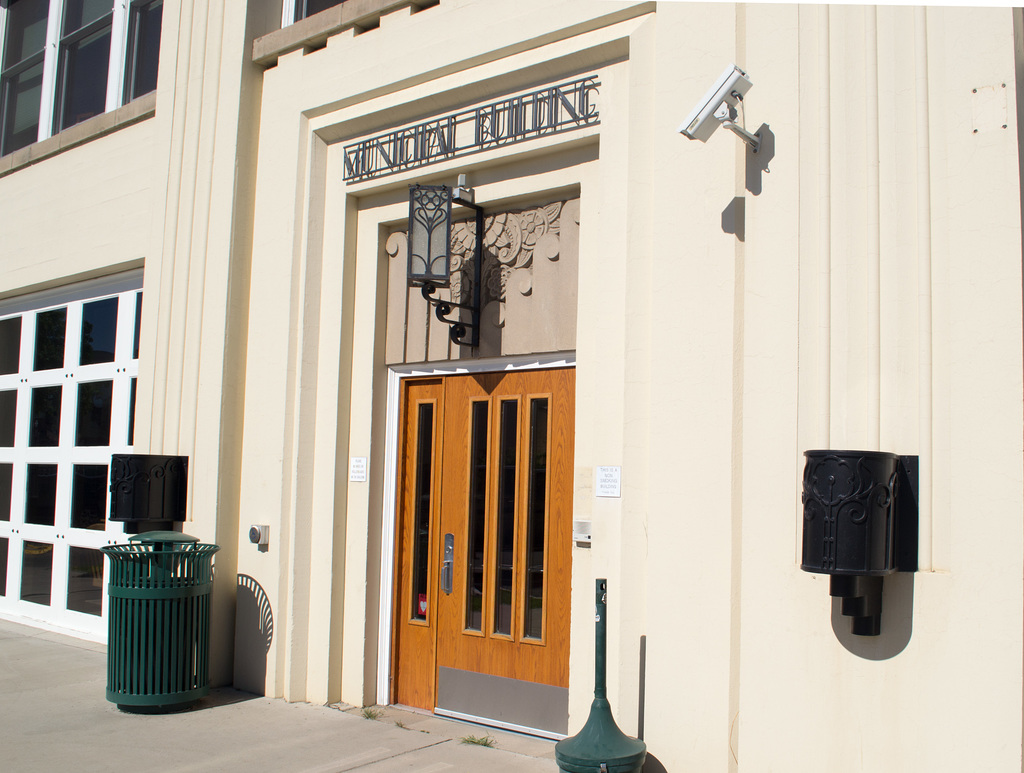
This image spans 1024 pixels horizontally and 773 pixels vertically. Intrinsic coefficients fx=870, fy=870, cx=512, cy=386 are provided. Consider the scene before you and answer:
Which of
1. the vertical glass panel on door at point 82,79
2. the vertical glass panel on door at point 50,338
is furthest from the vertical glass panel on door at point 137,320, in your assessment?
the vertical glass panel on door at point 82,79

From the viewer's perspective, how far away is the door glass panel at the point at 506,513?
5793 mm

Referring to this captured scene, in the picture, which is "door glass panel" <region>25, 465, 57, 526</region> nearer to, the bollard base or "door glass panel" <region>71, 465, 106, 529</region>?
"door glass panel" <region>71, 465, 106, 529</region>

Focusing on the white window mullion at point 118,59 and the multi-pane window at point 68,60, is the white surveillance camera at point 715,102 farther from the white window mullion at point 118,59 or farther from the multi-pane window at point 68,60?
the white window mullion at point 118,59

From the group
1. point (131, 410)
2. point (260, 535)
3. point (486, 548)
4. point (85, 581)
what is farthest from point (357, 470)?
point (85, 581)

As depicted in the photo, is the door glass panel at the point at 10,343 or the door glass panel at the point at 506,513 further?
the door glass panel at the point at 10,343

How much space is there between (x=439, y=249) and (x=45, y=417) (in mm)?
5990

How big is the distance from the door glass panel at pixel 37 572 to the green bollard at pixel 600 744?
23.3 feet

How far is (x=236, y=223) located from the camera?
23.4ft

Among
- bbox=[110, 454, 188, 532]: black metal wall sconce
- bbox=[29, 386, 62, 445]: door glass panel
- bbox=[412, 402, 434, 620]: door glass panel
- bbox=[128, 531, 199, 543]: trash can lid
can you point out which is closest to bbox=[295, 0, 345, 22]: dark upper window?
bbox=[412, 402, 434, 620]: door glass panel

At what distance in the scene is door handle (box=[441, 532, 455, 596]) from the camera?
19.9 feet

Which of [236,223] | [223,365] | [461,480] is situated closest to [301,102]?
[236,223]

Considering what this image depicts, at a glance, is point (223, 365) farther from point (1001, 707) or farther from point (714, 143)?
point (1001, 707)

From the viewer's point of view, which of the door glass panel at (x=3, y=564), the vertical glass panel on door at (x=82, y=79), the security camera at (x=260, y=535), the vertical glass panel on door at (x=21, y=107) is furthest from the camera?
the vertical glass panel on door at (x=21, y=107)

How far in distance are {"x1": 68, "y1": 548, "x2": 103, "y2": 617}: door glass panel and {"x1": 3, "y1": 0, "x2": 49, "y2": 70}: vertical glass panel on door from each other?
20.1ft
